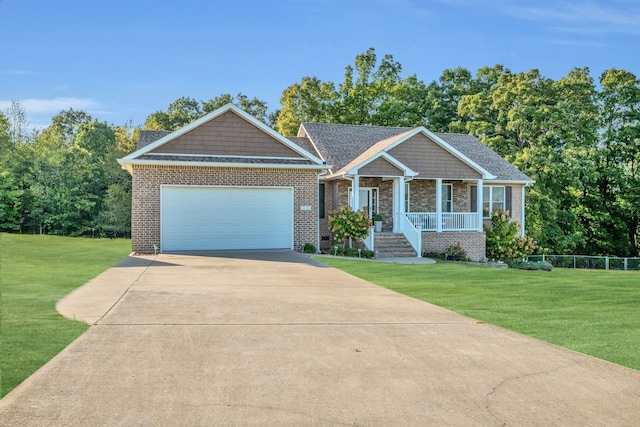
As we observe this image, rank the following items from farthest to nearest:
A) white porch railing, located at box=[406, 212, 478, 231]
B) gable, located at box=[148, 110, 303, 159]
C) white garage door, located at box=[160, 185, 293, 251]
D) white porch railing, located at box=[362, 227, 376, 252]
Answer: white porch railing, located at box=[406, 212, 478, 231]
white porch railing, located at box=[362, 227, 376, 252]
gable, located at box=[148, 110, 303, 159]
white garage door, located at box=[160, 185, 293, 251]

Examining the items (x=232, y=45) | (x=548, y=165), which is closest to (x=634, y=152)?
(x=548, y=165)

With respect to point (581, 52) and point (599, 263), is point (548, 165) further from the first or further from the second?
point (581, 52)

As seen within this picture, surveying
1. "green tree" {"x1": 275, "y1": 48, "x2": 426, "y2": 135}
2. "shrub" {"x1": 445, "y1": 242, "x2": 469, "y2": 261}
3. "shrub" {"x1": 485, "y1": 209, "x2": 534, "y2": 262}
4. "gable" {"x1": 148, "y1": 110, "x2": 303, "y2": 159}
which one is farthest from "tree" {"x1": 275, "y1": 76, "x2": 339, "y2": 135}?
"shrub" {"x1": 445, "y1": 242, "x2": 469, "y2": 261}

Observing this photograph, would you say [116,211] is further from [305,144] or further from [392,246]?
[392,246]

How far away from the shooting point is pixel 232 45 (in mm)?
23875

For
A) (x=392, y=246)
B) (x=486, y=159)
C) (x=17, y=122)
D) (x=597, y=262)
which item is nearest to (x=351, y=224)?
(x=392, y=246)

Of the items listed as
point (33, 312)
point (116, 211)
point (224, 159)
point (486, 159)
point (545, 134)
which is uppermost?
point (545, 134)

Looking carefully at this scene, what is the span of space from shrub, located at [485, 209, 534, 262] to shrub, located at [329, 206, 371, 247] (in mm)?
6698

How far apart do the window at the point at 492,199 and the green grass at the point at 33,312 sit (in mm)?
17726

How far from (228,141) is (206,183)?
183 cm

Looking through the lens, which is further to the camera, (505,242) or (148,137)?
(505,242)

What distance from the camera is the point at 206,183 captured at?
19344 millimetres

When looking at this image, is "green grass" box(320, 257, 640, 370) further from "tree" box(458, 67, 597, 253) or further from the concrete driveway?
"tree" box(458, 67, 597, 253)

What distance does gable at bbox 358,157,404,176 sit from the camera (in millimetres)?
21375
